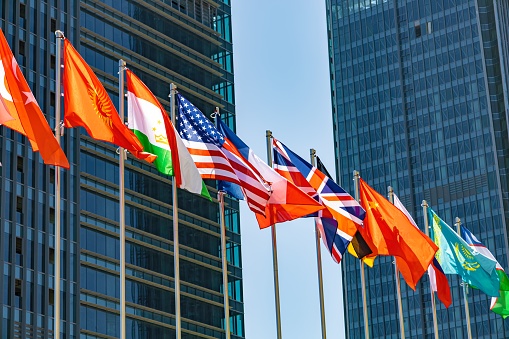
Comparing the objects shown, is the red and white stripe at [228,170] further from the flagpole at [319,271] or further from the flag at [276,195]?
the flagpole at [319,271]

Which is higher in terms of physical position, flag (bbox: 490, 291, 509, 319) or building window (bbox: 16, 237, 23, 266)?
building window (bbox: 16, 237, 23, 266)

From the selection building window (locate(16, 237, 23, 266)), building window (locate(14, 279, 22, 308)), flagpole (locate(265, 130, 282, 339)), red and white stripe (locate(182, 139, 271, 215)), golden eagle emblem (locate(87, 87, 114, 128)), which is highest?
building window (locate(16, 237, 23, 266))

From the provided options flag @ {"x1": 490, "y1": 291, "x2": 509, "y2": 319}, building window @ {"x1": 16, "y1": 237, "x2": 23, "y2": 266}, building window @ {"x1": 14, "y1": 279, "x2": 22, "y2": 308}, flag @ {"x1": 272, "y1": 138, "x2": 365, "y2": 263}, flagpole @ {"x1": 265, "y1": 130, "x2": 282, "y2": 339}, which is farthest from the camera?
building window @ {"x1": 16, "y1": 237, "x2": 23, "y2": 266}

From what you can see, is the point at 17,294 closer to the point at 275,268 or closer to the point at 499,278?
the point at 499,278

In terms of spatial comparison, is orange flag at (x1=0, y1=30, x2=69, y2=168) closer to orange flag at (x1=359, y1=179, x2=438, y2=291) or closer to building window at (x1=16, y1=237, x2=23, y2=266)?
orange flag at (x1=359, y1=179, x2=438, y2=291)

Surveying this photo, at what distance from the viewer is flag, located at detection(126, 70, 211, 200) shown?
51250mm

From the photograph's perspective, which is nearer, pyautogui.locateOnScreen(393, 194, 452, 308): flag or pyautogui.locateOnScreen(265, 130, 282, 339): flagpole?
pyautogui.locateOnScreen(265, 130, 282, 339): flagpole

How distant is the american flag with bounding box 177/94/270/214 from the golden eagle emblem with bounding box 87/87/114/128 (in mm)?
5243

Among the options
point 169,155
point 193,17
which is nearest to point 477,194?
point 193,17

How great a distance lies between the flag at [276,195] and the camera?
5466cm

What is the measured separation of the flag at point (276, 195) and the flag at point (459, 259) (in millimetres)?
12444

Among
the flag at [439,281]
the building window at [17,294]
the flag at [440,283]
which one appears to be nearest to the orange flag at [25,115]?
the flag at [439,281]

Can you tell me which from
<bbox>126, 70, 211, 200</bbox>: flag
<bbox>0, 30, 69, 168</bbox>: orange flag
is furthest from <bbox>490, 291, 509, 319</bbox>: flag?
<bbox>0, 30, 69, 168</bbox>: orange flag

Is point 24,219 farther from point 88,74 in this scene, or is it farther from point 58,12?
point 88,74
